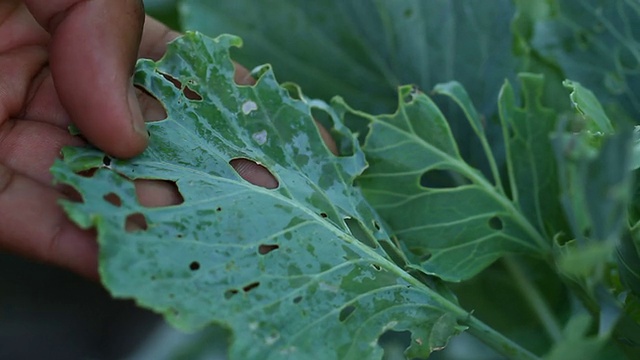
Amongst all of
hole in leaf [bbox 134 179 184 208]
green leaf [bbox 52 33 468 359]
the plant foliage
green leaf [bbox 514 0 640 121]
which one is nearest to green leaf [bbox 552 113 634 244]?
the plant foliage

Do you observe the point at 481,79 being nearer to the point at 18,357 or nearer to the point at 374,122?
the point at 374,122

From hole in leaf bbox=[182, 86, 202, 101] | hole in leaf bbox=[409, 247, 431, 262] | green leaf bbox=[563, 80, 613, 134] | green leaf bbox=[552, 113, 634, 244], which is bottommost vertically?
hole in leaf bbox=[409, 247, 431, 262]

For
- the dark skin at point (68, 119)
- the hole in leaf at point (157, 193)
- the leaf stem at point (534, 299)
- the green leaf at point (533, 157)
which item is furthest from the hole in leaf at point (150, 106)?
the leaf stem at point (534, 299)

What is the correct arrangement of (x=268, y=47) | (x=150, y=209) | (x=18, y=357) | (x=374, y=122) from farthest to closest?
(x=18, y=357)
(x=268, y=47)
(x=374, y=122)
(x=150, y=209)

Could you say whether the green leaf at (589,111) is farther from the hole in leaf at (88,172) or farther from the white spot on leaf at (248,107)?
the hole in leaf at (88,172)

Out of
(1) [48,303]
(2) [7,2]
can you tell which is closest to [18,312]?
(1) [48,303]

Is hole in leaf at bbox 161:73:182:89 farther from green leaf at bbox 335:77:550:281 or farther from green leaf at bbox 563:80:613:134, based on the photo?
green leaf at bbox 563:80:613:134

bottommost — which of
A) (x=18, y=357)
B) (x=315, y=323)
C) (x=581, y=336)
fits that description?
(x=18, y=357)

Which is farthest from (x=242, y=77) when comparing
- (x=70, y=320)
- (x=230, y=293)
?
(x=70, y=320)
